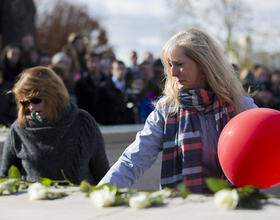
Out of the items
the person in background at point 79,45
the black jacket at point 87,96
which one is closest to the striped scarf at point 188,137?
the black jacket at point 87,96

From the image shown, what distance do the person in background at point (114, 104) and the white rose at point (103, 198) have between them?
478 cm

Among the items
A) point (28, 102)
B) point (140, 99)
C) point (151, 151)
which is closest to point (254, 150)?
point (151, 151)

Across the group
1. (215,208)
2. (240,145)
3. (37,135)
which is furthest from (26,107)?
(215,208)

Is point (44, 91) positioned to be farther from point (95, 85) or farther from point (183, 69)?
point (95, 85)

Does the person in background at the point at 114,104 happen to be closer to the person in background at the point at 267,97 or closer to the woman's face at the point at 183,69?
the person in background at the point at 267,97

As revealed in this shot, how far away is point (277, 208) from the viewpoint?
1.42m

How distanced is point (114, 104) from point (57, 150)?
3.01 metres

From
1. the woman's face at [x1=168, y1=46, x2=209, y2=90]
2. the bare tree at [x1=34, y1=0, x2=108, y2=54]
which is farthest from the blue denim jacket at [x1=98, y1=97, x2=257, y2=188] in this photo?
the bare tree at [x1=34, y1=0, x2=108, y2=54]

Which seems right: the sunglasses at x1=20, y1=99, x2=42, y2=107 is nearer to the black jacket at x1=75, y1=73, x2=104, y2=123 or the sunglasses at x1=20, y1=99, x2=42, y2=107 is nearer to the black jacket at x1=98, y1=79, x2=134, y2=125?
the black jacket at x1=75, y1=73, x2=104, y2=123

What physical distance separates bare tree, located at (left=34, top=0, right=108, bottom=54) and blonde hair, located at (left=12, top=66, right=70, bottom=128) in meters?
25.9

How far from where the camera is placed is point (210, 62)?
2.52 metres

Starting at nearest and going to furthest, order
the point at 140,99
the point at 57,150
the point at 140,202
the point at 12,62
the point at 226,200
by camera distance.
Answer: the point at 226,200 < the point at 140,202 < the point at 57,150 < the point at 12,62 < the point at 140,99

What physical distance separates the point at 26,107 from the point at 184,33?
1.80m

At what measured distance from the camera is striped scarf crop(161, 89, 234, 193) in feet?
8.05
